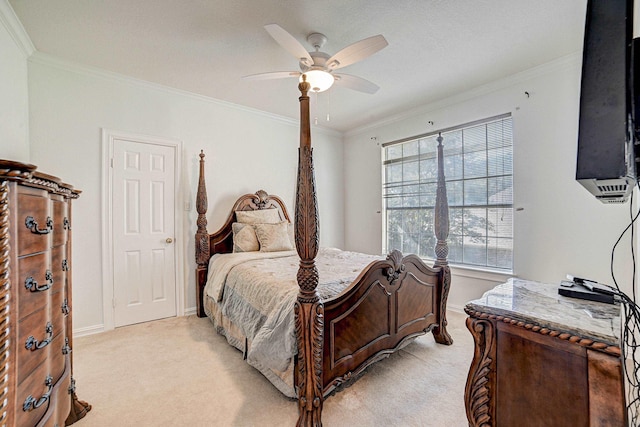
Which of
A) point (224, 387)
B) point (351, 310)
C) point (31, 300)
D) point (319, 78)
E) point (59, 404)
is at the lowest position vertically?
point (224, 387)

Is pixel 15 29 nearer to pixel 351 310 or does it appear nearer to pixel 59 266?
pixel 59 266

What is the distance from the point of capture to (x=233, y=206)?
3828mm

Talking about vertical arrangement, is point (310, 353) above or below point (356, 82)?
below

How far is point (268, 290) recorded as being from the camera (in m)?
2.05

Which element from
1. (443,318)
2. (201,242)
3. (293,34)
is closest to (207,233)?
(201,242)

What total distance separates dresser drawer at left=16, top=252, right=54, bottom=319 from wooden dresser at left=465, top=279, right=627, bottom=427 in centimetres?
166

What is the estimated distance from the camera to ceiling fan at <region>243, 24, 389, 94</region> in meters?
1.83

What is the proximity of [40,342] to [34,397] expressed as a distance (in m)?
0.19

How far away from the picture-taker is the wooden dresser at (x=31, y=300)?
85 centimetres

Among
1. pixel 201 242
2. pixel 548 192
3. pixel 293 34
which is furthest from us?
pixel 201 242

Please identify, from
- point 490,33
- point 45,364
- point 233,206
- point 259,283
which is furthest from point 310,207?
point 233,206

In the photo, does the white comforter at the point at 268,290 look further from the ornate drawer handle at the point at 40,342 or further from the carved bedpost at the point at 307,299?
the ornate drawer handle at the point at 40,342

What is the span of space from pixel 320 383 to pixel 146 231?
106 inches

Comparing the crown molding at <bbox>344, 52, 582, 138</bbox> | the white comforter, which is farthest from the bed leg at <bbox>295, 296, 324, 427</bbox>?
Answer: the crown molding at <bbox>344, 52, 582, 138</bbox>
